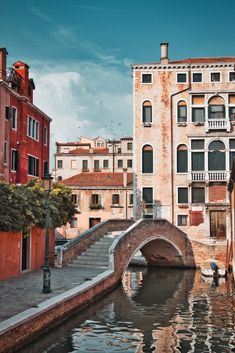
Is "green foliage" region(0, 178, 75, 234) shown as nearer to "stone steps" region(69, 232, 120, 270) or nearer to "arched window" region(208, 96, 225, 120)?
"stone steps" region(69, 232, 120, 270)

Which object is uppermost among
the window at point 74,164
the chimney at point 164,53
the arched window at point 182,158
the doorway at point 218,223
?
the chimney at point 164,53

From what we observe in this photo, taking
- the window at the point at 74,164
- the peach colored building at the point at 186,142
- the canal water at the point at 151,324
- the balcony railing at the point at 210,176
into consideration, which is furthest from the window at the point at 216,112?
the window at the point at 74,164

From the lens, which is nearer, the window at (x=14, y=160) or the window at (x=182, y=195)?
the window at (x=14, y=160)

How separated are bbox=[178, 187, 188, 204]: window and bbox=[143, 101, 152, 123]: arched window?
215 inches

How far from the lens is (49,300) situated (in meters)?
12.5

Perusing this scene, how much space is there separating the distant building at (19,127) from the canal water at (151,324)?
9.07m

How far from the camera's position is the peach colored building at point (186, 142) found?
107 ft

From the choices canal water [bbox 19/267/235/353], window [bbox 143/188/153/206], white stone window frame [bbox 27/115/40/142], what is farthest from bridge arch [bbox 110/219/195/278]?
white stone window frame [bbox 27/115/40/142]

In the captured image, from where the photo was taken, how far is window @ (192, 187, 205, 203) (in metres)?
33.0

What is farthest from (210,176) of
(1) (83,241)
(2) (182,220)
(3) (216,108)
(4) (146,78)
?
(1) (83,241)

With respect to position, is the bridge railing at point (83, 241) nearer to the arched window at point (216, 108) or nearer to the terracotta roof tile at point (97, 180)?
the arched window at point (216, 108)

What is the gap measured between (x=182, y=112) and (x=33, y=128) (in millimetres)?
11490

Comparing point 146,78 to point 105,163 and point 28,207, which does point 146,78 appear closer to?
point 28,207

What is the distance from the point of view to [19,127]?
25.9m
